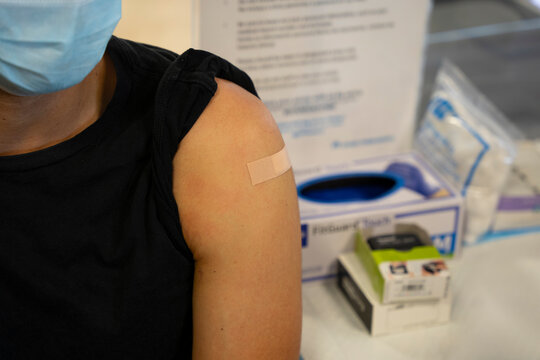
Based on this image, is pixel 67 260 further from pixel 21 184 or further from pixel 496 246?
pixel 496 246

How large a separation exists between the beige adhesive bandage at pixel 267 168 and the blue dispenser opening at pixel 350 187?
460mm

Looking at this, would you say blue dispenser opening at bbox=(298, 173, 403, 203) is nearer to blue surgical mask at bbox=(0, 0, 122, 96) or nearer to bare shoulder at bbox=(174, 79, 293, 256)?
bare shoulder at bbox=(174, 79, 293, 256)

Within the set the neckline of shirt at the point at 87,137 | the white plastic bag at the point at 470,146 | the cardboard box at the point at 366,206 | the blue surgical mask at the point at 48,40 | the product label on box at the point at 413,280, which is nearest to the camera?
the blue surgical mask at the point at 48,40

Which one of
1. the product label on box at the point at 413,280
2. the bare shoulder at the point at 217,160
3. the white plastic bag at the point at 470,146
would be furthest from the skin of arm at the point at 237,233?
the white plastic bag at the point at 470,146

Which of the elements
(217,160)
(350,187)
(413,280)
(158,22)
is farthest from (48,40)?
(350,187)

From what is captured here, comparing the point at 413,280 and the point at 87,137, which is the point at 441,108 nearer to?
the point at 413,280

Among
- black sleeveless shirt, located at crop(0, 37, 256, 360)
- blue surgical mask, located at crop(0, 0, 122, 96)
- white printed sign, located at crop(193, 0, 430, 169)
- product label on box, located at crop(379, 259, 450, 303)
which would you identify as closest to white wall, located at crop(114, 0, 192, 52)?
white printed sign, located at crop(193, 0, 430, 169)

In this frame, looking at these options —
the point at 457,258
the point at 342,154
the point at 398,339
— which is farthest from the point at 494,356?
the point at 342,154

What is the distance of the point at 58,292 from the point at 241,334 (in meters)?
0.24

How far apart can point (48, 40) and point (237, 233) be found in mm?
315

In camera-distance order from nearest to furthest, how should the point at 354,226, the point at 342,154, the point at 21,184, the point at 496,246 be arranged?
1. the point at 21,184
2. the point at 354,226
3. the point at 496,246
4. the point at 342,154

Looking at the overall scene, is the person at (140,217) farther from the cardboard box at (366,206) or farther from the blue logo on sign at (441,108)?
the blue logo on sign at (441,108)

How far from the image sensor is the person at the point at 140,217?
0.79 metres

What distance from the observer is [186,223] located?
0.81 meters
